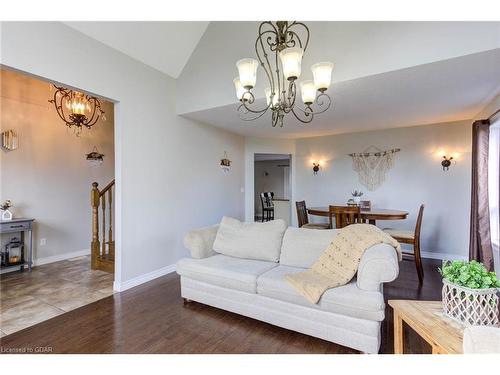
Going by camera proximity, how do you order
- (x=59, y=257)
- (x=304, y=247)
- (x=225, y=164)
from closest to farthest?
(x=304, y=247), (x=59, y=257), (x=225, y=164)

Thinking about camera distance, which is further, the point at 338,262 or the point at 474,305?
the point at 338,262

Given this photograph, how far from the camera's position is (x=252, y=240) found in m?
2.90

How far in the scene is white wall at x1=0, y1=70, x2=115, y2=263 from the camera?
3.87 meters

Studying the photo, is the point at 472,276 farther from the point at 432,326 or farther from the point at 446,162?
the point at 446,162

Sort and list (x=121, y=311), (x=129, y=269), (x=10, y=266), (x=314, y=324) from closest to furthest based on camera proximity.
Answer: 1. (x=314, y=324)
2. (x=121, y=311)
3. (x=129, y=269)
4. (x=10, y=266)

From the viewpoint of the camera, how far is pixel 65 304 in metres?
2.77

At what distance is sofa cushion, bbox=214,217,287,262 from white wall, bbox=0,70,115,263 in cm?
313

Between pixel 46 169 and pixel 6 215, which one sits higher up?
pixel 46 169

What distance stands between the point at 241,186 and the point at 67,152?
3.25 m

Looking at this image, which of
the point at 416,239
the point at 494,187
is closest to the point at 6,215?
the point at 416,239

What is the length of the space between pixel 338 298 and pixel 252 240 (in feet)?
3.79

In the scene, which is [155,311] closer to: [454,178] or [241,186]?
[241,186]

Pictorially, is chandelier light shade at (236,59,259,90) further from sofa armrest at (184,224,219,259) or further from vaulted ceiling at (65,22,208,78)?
vaulted ceiling at (65,22,208,78)
